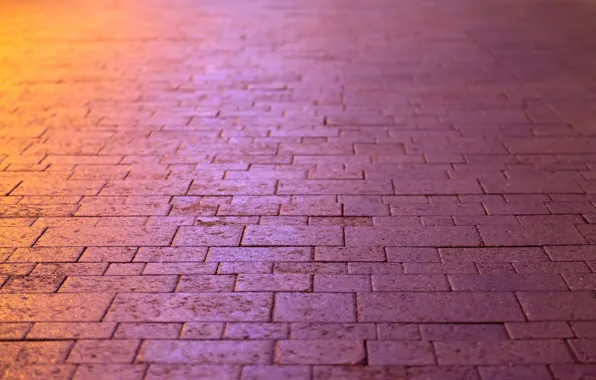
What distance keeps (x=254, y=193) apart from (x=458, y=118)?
228 cm

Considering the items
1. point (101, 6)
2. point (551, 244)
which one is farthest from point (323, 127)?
point (101, 6)

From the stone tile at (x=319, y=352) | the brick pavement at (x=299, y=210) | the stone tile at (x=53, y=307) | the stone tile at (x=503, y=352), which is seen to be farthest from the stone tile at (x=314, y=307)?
the stone tile at (x=53, y=307)

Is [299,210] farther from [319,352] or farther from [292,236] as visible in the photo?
[319,352]

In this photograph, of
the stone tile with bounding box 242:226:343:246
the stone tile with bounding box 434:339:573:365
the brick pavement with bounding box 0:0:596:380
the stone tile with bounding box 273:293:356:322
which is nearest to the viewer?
the stone tile with bounding box 434:339:573:365

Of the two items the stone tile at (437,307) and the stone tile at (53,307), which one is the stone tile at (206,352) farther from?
the stone tile at (437,307)

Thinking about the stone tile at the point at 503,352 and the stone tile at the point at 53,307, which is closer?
the stone tile at the point at 503,352

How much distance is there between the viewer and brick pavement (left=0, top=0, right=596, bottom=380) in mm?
3299

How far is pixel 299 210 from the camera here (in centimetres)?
462

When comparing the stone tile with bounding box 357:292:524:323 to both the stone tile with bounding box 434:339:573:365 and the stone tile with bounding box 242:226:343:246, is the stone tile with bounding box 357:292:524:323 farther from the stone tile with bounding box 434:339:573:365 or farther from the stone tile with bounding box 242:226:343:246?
the stone tile with bounding box 242:226:343:246

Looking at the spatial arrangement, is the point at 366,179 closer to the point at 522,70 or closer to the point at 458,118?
the point at 458,118

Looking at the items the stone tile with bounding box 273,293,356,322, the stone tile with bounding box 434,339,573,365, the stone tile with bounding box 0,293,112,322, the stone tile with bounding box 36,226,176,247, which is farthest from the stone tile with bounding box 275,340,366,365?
the stone tile with bounding box 36,226,176,247

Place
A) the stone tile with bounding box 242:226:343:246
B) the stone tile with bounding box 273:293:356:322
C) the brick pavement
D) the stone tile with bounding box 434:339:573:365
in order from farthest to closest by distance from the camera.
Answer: the stone tile with bounding box 242:226:343:246
the stone tile with bounding box 273:293:356:322
the brick pavement
the stone tile with bounding box 434:339:573:365

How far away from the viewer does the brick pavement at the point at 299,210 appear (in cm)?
330

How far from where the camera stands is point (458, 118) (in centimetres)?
627
